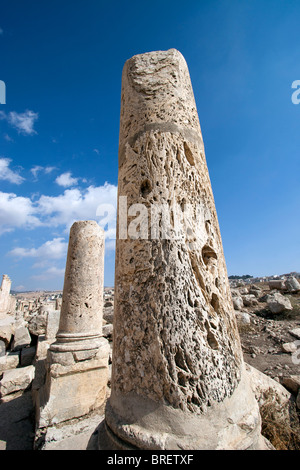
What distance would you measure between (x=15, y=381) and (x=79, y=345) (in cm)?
210

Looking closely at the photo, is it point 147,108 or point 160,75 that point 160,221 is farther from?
point 160,75

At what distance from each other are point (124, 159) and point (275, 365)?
5548mm

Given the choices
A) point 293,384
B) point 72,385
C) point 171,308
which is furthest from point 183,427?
point 293,384

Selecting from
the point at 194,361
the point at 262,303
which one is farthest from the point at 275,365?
the point at 262,303

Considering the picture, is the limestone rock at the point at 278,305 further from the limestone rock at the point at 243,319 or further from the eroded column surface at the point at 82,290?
the eroded column surface at the point at 82,290

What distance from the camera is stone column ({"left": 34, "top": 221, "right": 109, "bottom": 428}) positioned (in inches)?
136

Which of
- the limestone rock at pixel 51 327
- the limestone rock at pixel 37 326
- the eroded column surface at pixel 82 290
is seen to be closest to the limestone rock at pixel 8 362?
the limestone rock at pixel 51 327

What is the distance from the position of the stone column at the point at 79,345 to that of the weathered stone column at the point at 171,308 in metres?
2.11

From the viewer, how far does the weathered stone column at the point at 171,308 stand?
1458 mm

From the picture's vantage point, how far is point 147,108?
2246 millimetres

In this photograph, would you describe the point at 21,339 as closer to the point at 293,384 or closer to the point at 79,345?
the point at 79,345

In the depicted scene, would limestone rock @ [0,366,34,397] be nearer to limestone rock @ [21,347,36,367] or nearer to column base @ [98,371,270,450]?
limestone rock @ [21,347,36,367]

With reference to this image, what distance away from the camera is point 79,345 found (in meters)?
3.81

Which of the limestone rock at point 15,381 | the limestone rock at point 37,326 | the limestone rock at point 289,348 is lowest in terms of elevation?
the limestone rock at point 15,381
